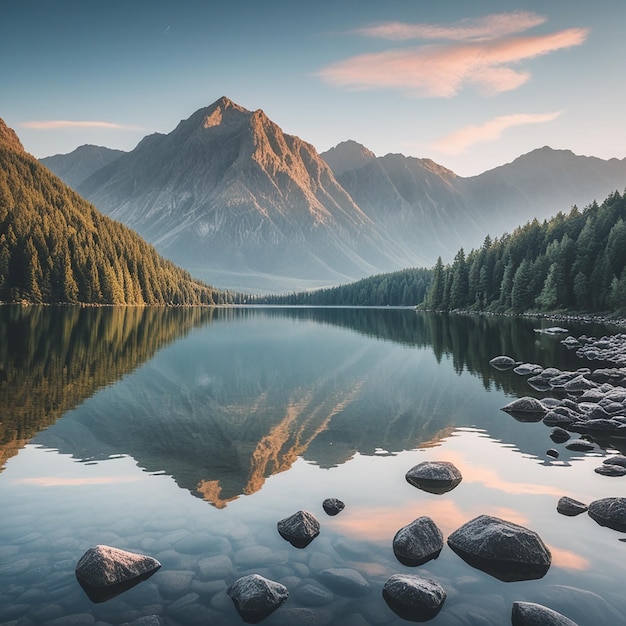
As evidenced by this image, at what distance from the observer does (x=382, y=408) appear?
27516 mm

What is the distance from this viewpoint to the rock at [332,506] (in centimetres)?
1356

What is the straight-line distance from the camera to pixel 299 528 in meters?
11.9

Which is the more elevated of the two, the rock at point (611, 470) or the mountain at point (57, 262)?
the mountain at point (57, 262)

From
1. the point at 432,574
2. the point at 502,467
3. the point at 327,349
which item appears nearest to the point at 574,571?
the point at 432,574

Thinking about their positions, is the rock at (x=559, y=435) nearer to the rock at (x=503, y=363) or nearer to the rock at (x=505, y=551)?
the rock at (x=505, y=551)

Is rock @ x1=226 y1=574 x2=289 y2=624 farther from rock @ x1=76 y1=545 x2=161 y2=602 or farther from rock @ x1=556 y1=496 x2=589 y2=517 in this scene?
rock @ x1=556 y1=496 x2=589 y2=517

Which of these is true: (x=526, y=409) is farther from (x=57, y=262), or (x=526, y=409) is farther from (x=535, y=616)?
(x=57, y=262)

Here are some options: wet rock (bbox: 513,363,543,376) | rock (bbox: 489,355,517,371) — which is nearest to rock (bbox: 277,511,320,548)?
wet rock (bbox: 513,363,543,376)

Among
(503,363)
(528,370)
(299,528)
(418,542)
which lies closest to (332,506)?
(299,528)

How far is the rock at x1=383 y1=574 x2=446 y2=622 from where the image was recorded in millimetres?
9148

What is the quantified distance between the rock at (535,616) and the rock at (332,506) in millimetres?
5487

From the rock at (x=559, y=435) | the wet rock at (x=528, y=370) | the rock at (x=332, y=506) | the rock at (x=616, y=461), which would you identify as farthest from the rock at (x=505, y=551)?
the wet rock at (x=528, y=370)

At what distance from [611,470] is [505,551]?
799 cm

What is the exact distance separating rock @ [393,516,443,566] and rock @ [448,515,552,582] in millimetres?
493
